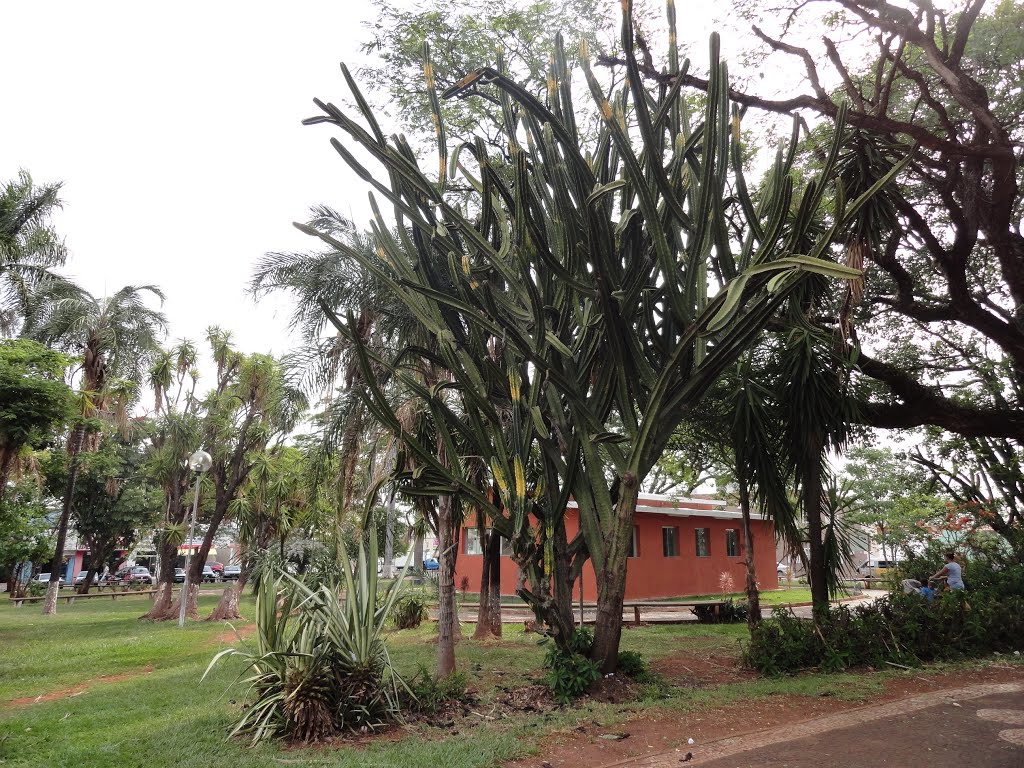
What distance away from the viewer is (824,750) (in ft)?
16.9

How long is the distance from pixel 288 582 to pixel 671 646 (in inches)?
263

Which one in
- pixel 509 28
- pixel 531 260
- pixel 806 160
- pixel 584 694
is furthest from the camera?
pixel 806 160

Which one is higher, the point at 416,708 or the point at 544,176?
the point at 544,176

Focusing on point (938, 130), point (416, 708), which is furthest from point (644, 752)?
point (938, 130)

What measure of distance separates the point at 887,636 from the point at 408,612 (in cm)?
921

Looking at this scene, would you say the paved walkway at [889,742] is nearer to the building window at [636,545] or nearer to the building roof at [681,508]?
the building roof at [681,508]

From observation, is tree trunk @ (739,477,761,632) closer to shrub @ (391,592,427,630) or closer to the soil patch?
shrub @ (391,592,427,630)

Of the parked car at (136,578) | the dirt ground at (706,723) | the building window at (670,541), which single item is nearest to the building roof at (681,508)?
the building window at (670,541)

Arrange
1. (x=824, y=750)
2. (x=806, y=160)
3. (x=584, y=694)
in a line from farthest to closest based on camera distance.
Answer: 1. (x=806, y=160)
2. (x=584, y=694)
3. (x=824, y=750)

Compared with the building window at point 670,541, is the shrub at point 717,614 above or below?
below

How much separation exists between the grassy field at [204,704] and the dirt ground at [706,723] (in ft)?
0.65

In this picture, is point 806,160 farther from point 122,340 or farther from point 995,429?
point 122,340

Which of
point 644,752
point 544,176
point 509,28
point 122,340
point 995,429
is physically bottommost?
point 644,752

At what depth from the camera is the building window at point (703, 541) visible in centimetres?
2575
